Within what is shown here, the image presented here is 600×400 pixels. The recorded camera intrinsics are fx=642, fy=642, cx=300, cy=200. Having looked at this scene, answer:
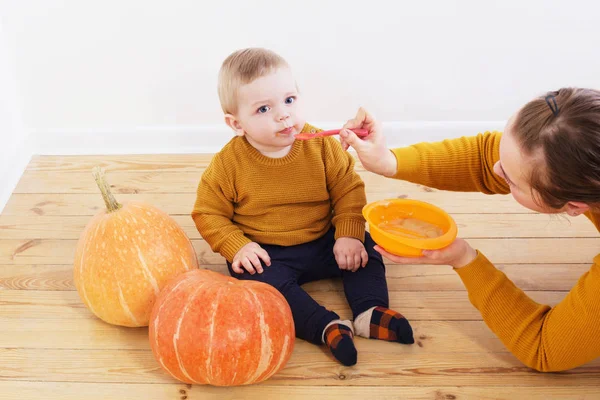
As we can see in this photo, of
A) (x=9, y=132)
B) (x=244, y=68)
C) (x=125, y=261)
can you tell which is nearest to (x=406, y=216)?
(x=244, y=68)

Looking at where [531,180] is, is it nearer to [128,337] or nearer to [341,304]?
[341,304]

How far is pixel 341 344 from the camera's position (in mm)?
1264

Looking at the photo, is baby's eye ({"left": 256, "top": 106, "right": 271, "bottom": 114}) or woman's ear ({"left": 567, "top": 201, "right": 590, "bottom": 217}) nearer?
woman's ear ({"left": 567, "top": 201, "right": 590, "bottom": 217})

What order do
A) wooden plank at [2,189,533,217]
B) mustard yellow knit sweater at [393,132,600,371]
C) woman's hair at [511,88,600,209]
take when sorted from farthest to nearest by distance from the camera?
wooden plank at [2,189,533,217] < mustard yellow knit sweater at [393,132,600,371] < woman's hair at [511,88,600,209]

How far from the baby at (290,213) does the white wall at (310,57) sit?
1.71ft

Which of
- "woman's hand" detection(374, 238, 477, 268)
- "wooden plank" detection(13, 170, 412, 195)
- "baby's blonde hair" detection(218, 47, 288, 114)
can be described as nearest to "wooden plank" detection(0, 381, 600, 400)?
"woman's hand" detection(374, 238, 477, 268)

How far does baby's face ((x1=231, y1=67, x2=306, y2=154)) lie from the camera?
128 cm

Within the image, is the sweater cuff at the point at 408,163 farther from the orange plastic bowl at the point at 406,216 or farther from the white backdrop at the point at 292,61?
the white backdrop at the point at 292,61

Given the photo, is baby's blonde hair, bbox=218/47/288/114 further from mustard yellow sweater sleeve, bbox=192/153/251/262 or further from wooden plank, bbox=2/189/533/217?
wooden plank, bbox=2/189/533/217

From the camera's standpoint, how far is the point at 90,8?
1822 mm

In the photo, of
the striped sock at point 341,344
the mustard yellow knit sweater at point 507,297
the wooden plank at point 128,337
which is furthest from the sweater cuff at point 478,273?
the striped sock at point 341,344

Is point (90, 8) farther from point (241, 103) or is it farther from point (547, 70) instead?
point (547, 70)

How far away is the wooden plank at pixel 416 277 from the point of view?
58.5 inches

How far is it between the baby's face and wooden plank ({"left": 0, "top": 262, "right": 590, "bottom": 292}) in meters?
0.39
